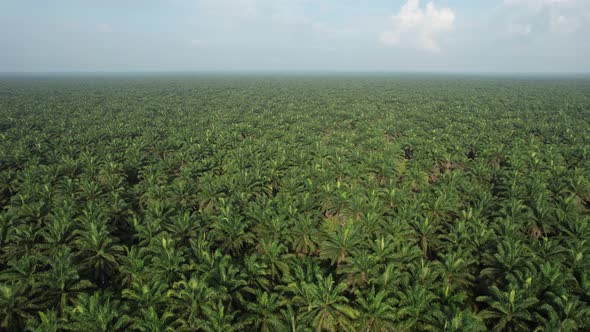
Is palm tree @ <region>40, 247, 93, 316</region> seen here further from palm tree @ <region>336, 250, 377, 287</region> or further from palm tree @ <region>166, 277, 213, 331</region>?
palm tree @ <region>336, 250, 377, 287</region>

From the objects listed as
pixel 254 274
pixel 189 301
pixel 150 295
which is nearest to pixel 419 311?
pixel 254 274

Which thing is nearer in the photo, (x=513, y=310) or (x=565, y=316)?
(x=565, y=316)

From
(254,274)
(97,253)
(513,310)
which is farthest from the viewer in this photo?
(97,253)

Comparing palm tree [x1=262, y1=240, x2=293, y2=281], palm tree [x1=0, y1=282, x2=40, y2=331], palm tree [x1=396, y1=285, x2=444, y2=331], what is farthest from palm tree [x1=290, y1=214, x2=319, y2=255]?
palm tree [x1=0, y1=282, x2=40, y2=331]

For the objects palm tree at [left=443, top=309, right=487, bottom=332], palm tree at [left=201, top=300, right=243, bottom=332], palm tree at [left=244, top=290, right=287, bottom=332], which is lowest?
palm tree at [left=244, top=290, right=287, bottom=332]

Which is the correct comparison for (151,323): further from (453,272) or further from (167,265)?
(453,272)

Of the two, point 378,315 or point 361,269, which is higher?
point 361,269

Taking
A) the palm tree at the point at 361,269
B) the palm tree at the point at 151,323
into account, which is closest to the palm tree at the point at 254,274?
the palm tree at the point at 361,269

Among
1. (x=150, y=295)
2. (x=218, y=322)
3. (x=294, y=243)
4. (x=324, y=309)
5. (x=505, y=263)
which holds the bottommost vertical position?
(x=324, y=309)

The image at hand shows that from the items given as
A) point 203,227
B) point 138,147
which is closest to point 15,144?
point 138,147
